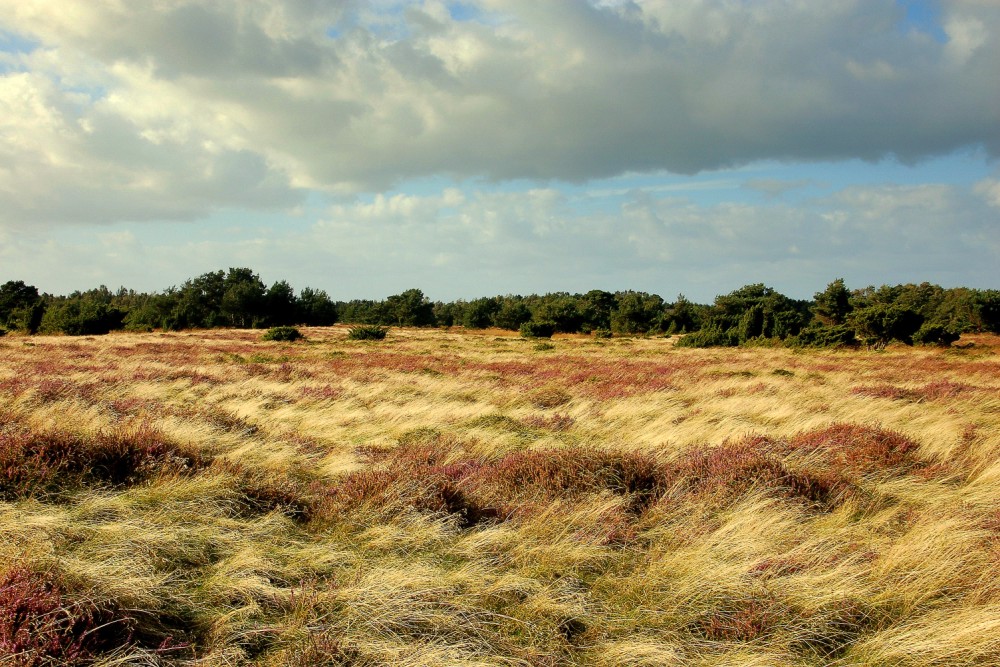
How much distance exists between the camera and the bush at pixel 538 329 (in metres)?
60.6

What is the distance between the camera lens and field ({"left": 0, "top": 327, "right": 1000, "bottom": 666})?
11.3 feet

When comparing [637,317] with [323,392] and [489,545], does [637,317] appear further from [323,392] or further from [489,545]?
[489,545]

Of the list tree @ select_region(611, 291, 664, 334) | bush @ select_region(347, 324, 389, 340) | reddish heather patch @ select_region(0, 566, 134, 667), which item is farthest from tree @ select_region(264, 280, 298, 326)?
reddish heather patch @ select_region(0, 566, 134, 667)

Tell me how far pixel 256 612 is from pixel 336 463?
3.88 metres

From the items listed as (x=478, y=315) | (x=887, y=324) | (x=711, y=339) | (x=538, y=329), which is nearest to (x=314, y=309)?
(x=478, y=315)

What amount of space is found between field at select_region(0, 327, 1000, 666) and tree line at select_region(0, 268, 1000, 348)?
35840 mm

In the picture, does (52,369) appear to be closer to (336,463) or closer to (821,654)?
(336,463)

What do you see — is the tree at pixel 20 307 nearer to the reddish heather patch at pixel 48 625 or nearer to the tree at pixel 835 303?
the reddish heather patch at pixel 48 625

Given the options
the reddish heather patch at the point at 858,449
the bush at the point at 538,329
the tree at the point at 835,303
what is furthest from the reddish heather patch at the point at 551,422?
the bush at the point at 538,329

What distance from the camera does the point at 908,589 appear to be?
415cm

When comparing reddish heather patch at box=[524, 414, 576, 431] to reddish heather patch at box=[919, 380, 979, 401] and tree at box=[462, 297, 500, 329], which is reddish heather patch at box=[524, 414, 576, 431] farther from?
tree at box=[462, 297, 500, 329]

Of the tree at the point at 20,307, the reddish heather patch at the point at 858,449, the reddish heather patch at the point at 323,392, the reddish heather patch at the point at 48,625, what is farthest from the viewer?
the tree at the point at 20,307

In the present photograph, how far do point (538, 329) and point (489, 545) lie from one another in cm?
5597

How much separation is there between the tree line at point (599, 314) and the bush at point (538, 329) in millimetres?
129
